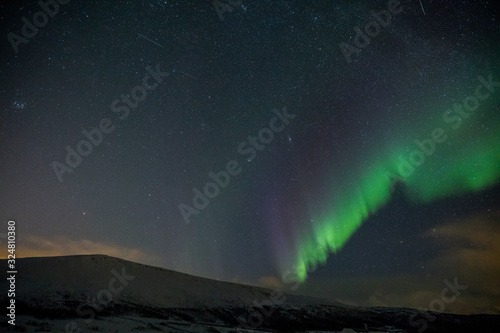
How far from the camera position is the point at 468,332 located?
50.5 metres

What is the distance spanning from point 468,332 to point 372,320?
616 inches

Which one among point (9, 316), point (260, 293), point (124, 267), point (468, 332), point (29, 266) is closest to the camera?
point (9, 316)

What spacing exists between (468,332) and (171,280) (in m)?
54.0

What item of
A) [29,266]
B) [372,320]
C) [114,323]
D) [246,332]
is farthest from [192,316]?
[372,320]

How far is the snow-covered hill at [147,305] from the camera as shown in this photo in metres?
28.5

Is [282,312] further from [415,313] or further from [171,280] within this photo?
[415,313]

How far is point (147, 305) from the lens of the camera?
41406 mm

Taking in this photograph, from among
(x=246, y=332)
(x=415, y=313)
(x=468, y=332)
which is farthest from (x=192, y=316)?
(x=415, y=313)

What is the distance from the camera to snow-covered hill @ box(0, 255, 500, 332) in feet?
93.6

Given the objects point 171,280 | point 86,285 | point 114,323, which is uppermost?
point 114,323

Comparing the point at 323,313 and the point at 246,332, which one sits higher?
the point at 246,332

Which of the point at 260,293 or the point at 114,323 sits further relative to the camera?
the point at 260,293

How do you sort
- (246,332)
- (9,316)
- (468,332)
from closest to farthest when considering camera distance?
(9,316) < (246,332) < (468,332)

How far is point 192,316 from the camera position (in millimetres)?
40594
